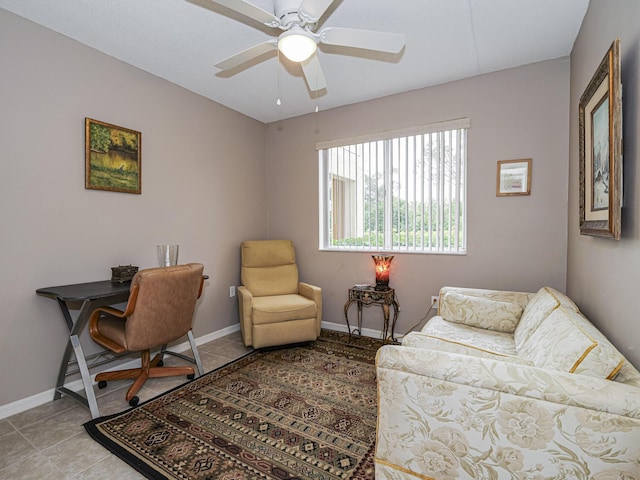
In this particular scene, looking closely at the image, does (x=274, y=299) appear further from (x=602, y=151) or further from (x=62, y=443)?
(x=602, y=151)

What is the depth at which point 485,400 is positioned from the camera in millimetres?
1113

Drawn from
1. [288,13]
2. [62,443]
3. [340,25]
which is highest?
[340,25]

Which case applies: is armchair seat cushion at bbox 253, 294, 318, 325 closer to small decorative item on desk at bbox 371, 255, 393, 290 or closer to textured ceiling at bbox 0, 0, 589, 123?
small decorative item on desk at bbox 371, 255, 393, 290

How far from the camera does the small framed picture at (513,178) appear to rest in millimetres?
2770

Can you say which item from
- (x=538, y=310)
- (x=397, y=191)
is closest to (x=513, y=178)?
(x=397, y=191)

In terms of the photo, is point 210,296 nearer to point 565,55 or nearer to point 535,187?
point 535,187

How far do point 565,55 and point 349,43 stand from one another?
1.97 metres

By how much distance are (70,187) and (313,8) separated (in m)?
2.10

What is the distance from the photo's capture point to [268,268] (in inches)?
146

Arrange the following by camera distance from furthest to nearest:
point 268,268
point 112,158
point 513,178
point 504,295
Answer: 1. point 268,268
2. point 513,178
3. point 112,158
4. point 504,295

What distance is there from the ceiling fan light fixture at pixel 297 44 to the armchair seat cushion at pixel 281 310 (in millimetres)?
2103

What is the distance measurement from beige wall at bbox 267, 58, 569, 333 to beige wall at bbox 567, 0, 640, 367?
0.61 m

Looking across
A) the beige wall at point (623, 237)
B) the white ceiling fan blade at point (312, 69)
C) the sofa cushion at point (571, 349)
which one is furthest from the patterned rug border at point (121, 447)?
the white ceiling fan blade at point (312, 69)

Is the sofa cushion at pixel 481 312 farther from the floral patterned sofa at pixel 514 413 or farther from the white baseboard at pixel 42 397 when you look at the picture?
the white baseboard at pixel 42 397
